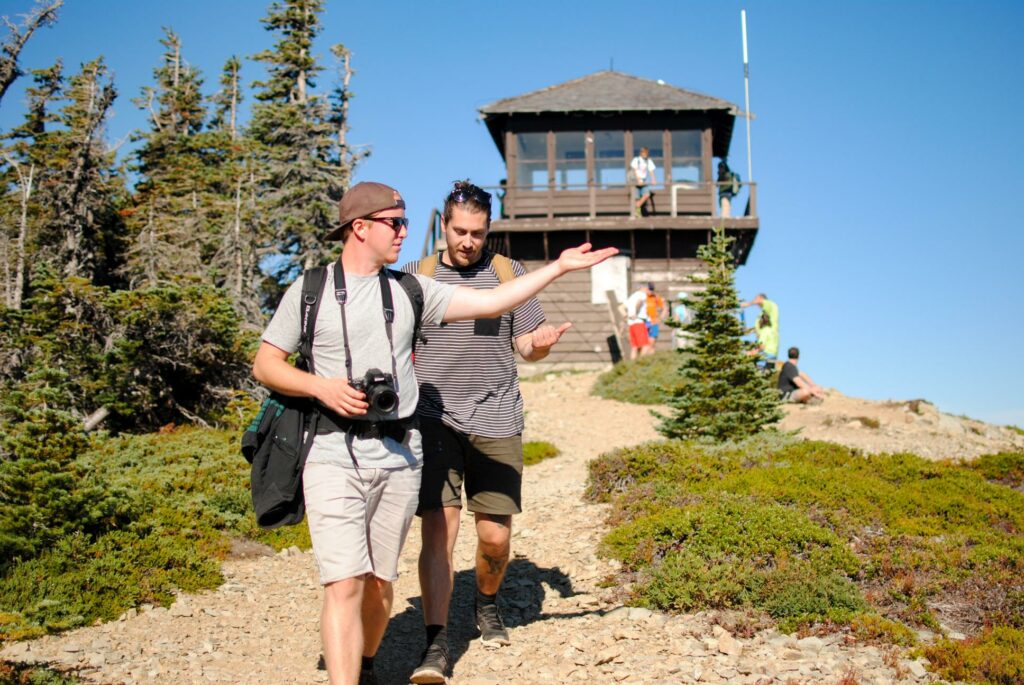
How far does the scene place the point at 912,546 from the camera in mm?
7172

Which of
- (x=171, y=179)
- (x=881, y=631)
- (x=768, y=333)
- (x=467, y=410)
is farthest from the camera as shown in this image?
(x=171, y=179)

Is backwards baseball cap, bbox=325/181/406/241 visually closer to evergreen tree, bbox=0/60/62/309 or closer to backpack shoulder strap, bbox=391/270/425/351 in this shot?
backpack shoulder strap, bbox=391/270/425/351

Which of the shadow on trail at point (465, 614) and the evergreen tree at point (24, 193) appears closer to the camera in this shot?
the shadow on trail at point (465, 614)

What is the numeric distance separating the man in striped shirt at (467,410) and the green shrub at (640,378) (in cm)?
1241

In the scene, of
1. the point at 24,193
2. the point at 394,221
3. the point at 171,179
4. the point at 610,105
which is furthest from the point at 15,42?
the point at 171,179

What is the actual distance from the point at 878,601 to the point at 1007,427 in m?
14.5

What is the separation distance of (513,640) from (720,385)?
6926mm

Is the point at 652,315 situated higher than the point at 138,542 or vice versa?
the point at 652,315

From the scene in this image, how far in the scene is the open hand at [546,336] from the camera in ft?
16.3

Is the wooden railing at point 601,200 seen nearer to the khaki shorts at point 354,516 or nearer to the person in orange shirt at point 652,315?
the person in orange shirt at point 652,315

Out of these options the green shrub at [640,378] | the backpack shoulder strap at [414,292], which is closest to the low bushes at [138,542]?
the backpack shoulder strap at [414,292]

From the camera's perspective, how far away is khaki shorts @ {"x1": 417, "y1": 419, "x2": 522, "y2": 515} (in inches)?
202

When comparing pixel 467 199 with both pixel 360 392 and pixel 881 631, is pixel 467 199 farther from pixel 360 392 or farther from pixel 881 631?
pixel 881 631

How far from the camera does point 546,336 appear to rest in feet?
16.4
